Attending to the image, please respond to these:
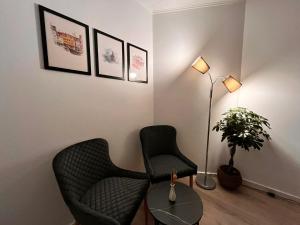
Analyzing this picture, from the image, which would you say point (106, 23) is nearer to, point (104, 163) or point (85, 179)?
point (104, 163)

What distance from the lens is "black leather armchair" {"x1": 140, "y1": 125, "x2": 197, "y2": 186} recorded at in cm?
187

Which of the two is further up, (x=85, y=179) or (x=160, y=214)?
(x=85, y=179)

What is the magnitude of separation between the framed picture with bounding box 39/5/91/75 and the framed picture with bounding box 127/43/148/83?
0.65 m

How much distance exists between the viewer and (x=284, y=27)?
190cm

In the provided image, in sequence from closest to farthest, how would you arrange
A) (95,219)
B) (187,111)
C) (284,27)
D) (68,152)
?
(95,219) < (68,152) < (284,27) < (187,111)

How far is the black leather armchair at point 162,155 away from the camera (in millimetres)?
1873

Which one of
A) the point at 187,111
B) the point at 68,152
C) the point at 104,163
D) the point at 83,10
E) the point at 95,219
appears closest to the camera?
the point at 95,219

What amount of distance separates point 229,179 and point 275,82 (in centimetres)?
135

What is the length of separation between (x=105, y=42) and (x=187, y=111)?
154cm

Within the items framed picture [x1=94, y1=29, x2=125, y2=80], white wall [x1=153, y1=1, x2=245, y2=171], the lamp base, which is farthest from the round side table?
framed picture [x1=94, y1=29, x2=125, y2=80]

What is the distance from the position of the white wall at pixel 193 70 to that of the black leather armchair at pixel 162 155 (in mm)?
327

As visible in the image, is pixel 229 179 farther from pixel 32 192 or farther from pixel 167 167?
pixel 32 192

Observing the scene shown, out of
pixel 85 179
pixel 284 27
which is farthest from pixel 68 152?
pixel 284 27

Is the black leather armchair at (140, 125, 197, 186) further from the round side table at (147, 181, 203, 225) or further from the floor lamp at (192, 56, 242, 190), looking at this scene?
the floor lamp at (192, 56, 242, 190)
